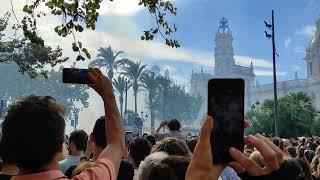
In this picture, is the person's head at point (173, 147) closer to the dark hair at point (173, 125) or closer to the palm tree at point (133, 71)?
the dark hair at point (173, 125)

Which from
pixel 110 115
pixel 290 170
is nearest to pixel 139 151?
pixel 290 170

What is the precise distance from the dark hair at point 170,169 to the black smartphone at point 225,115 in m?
1.25

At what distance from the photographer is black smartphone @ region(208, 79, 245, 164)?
1609mm

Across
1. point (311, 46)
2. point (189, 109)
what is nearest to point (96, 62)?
point (189, 109)

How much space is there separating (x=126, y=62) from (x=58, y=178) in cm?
8219

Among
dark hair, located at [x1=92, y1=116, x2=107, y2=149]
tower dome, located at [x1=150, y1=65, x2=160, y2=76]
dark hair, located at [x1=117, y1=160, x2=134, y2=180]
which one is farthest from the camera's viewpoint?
tower dome, located at [x1=150, y1=65, x2=160, y2=76]

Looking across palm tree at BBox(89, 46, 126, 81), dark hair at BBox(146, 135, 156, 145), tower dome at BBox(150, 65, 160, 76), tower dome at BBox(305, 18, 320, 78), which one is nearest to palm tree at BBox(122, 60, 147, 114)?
palm tree at BBox(89, 46, 126, 81)

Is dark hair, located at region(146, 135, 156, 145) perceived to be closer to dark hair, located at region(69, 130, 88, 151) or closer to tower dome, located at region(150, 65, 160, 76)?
dark hair, located at region(69, 130, 88, 151)

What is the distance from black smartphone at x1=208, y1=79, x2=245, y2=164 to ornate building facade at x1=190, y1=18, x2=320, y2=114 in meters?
89.9

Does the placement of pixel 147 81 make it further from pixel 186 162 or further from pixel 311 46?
pixel 186 162

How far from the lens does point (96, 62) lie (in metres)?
89.4

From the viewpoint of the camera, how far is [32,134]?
193 cm

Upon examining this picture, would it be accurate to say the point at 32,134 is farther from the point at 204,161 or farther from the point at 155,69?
the point at 155,69

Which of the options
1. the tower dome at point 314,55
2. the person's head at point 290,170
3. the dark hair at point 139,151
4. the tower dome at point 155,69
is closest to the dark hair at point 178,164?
the person's head at point 290,170
